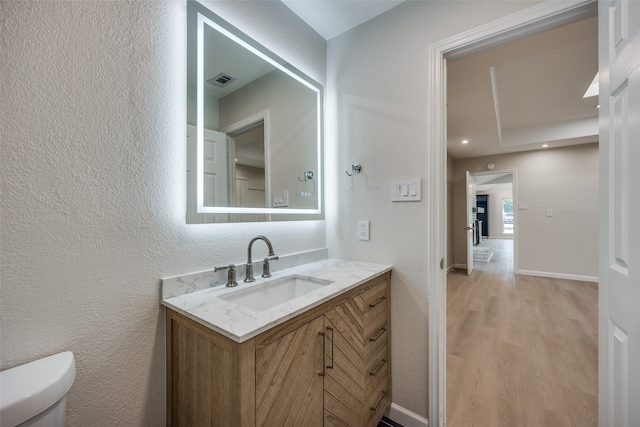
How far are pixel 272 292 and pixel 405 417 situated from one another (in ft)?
3.37

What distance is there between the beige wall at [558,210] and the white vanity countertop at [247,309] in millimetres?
4598

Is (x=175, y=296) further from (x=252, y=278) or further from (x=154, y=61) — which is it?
(x=154, y=61)

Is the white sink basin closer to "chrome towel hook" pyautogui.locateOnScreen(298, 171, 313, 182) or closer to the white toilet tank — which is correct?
the white toilet tank

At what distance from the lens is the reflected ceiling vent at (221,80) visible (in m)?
1.21

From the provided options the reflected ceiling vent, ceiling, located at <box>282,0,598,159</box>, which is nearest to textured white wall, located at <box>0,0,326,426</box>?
the reflected ceiling vent

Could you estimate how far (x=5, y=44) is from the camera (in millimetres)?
716

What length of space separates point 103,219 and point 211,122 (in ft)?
1.94

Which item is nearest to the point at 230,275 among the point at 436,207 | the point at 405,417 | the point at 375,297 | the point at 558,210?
the point at 375,297

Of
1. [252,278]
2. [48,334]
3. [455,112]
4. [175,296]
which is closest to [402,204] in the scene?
[252,278]

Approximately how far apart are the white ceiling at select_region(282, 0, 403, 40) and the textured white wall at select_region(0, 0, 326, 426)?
0.76 m

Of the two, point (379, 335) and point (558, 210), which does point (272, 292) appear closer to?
point (379, 335)

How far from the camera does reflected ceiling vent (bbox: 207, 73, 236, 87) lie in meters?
1.21

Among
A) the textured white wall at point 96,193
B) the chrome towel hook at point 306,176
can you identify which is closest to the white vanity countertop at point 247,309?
the textured white wall at point 96,193

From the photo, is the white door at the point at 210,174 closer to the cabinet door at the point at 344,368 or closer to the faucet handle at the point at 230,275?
the faucet handle at the point at 230,275
